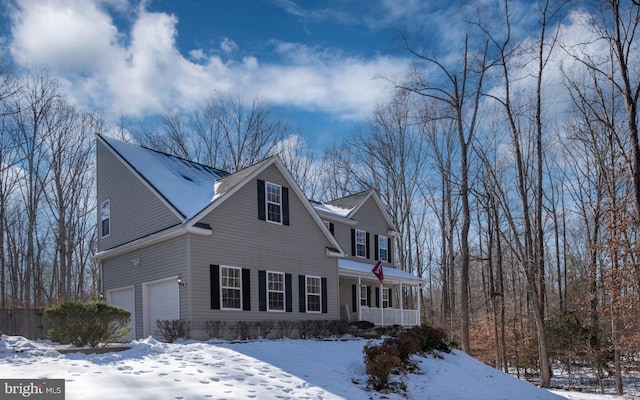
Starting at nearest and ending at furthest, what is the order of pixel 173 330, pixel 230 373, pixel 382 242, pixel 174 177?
pixel 230 373, pixel 173 330, pixel 174 177, pixel 382 242

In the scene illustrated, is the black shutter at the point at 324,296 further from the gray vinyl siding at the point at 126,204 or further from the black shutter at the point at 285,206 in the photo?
the gray vinyl siding at the point at 126,204

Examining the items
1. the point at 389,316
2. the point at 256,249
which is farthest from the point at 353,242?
the point at 256,249

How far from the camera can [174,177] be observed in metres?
18.1

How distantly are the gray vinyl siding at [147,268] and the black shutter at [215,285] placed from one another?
0.79m

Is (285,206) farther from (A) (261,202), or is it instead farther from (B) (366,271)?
(B) (366,271)

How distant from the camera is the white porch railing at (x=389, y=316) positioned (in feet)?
71.7

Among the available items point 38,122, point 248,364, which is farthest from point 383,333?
point 38,122

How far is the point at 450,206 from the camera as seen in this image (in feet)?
106

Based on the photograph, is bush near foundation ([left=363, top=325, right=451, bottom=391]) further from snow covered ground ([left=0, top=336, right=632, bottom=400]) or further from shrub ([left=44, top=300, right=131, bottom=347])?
shrub ([left=44, top=300, right=131, bottom=347])

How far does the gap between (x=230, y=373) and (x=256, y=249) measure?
22.9 ft

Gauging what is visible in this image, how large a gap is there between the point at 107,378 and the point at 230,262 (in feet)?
24.4

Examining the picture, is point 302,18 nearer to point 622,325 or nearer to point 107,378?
point 107,378

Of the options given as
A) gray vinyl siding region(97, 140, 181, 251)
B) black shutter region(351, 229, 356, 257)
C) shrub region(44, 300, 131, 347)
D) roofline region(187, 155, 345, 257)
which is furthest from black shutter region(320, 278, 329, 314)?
shrub region(44, 300, 131, 347)

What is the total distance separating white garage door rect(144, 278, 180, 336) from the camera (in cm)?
1552
